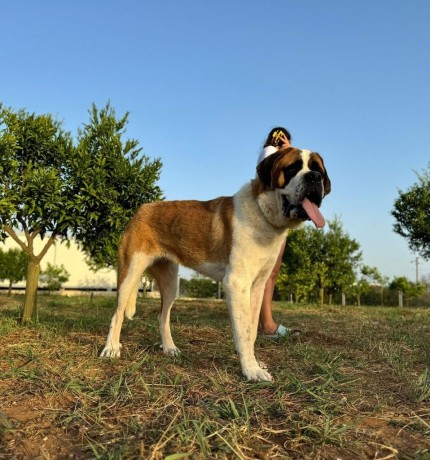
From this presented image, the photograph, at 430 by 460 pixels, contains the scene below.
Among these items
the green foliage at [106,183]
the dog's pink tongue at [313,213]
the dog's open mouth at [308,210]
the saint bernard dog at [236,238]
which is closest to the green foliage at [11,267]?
the green foliage at [106,183]

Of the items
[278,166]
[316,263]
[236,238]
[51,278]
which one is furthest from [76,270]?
[278,166]

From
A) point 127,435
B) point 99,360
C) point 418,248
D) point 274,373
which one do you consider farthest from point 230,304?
point 418,248

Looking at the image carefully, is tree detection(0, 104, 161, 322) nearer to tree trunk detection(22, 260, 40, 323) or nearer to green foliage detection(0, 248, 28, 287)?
tree trunk detection(22, 260, 40, 323)

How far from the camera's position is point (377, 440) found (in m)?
2.21

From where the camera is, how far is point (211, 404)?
2.60 metres

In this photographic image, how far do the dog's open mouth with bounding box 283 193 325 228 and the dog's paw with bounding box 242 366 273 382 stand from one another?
1.19 m

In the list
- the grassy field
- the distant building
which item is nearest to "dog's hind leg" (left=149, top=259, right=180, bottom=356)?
the grassy field

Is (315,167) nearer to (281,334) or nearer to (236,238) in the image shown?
(236,238)

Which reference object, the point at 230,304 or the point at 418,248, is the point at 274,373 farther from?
the point at 418,248

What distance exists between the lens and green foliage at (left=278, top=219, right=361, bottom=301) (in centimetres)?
2959

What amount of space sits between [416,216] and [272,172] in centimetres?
1868

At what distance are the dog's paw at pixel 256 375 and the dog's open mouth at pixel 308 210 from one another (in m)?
1.19

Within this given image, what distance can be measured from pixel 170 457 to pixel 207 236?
2.50 m

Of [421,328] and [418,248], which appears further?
[418,248]
